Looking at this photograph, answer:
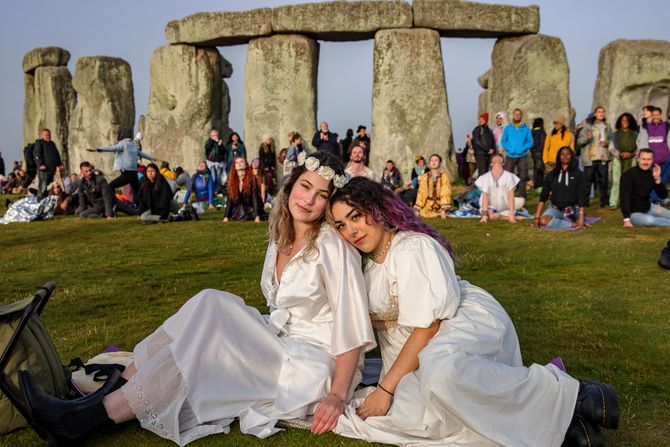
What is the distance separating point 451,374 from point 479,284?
395 centimetres

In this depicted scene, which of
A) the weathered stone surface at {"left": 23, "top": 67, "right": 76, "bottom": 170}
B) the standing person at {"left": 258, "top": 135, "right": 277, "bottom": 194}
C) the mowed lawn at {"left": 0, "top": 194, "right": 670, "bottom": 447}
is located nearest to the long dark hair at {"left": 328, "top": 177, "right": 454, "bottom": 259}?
the mowed lawn at {"left": 0, "top": 194, "right": 670, "bottom": 447}

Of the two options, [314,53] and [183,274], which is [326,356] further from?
[314,53]

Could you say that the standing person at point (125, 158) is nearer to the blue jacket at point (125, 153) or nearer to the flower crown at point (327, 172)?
the blue jacket at point (125, 153)

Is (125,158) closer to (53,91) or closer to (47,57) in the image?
(53,91)

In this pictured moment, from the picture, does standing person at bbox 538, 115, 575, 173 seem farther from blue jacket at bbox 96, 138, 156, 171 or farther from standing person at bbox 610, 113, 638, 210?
blue jacket at bbox 96, 138, 156, 171

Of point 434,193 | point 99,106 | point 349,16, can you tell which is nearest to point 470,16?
point 349,16

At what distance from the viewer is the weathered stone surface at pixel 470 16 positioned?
17438 millimetres

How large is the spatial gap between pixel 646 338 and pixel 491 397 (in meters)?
2.59

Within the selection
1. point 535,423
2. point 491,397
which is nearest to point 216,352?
point 491,397

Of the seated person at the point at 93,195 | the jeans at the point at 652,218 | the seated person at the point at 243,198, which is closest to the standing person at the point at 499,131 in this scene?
the jeans at the point at 652,218

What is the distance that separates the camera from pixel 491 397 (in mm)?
2955

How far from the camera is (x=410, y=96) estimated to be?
1783 centimetres

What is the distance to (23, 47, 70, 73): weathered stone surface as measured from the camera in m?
25.7

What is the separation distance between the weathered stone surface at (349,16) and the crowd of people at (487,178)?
2997 millimetres
